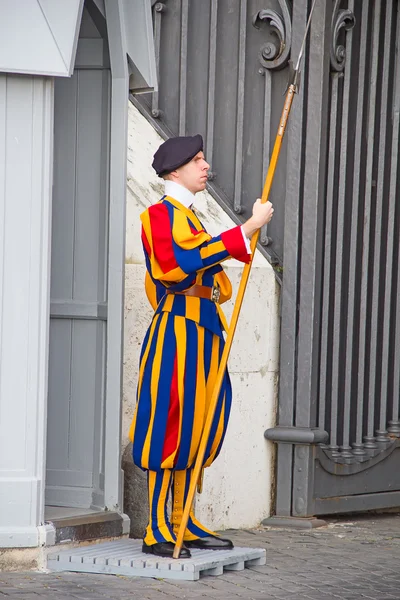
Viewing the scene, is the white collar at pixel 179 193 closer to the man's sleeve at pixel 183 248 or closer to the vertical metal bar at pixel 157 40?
the man's sleeve at pixel 183 248

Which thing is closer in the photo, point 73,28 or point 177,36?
point 73,28

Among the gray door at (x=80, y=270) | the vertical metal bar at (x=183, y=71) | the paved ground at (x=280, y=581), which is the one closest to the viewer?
the paved ground at (x=280, y=581)

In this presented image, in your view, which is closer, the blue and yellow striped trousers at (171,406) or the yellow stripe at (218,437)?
the blue and yellow striped trousers at (171,406)

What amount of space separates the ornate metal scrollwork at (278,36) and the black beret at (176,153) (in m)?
1.58

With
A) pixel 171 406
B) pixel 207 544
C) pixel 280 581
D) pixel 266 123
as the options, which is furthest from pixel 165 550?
pixel 266 123

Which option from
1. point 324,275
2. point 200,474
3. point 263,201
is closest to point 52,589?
point 200,474

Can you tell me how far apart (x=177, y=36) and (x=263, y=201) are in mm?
2208

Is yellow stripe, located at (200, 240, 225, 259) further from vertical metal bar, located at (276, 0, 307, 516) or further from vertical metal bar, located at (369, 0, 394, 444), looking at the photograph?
vertical metal bar, located at (369, 0, 394, 444)

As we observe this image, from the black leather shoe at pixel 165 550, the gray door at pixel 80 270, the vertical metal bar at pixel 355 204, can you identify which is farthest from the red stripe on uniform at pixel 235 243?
the vertical metal bar at pixel 355 204

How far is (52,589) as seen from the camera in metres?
4.71

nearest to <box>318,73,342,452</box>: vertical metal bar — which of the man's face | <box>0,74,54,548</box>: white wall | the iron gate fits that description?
the iron gate

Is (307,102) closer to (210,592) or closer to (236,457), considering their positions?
(236,457)

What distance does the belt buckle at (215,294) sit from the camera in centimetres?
522

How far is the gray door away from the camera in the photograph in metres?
5.73
